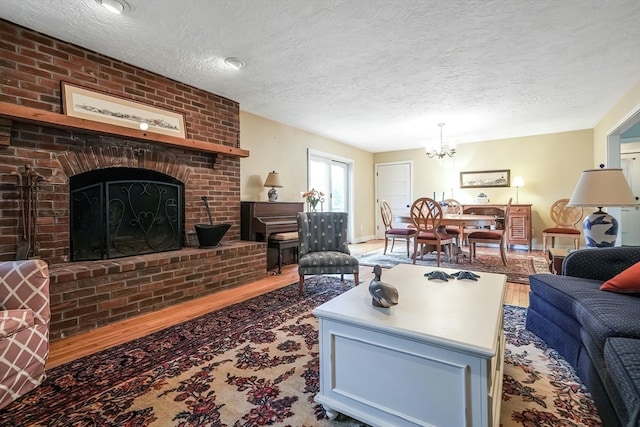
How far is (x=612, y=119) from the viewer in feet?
14.1

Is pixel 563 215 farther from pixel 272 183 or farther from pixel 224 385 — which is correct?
pixel 224 385

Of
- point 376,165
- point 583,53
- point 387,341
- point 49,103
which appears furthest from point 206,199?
point 376,165

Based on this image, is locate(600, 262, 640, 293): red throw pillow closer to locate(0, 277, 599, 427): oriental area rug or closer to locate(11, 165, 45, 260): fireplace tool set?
locate(0, 277, 599, 427): oriental area rug

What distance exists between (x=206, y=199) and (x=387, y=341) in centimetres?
303

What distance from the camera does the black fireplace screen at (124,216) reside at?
8.90ft

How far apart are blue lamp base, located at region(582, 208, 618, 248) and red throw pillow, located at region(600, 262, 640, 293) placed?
885 mm

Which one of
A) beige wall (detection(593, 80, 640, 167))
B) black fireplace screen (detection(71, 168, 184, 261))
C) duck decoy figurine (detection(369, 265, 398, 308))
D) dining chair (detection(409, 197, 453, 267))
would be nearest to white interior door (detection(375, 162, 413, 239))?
dining chair (detection(409, 197, 453, 267))

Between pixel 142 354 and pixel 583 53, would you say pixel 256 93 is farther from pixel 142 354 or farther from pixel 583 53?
pixel 583 53

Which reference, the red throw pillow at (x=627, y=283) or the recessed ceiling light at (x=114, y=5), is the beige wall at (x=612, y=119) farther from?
the recessed ceiling light at (x=114, y=5)

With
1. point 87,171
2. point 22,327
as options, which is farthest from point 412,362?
point 87,171

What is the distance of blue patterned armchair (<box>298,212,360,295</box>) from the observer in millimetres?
3059

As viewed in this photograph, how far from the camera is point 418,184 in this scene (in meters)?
7.14

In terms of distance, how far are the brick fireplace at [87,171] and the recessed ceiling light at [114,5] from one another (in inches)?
32.3

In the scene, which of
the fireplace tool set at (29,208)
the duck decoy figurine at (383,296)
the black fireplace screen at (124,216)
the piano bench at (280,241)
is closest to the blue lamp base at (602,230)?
the duck decoy figurine at (383,296)
